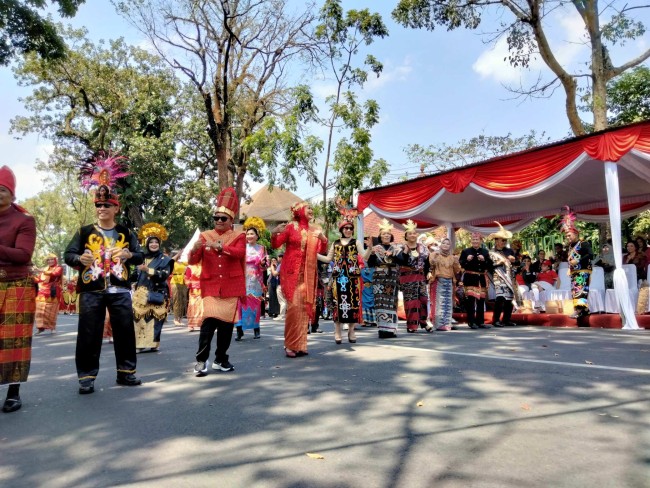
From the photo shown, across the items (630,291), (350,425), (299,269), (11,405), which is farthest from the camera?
(630,291)

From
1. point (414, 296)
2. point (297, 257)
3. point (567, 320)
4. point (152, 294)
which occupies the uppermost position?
point (297, 257)

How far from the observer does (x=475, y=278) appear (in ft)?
35.0

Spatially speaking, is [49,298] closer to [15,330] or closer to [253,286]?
[253,286]

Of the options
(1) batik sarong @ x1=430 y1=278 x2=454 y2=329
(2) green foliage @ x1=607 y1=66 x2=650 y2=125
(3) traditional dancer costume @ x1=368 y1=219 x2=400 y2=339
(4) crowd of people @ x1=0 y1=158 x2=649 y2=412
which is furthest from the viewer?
(2) green foliage @ x1=607 y1=66 x2=650 y2=125

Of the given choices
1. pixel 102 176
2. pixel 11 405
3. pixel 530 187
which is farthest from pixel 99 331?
pixel 530 187

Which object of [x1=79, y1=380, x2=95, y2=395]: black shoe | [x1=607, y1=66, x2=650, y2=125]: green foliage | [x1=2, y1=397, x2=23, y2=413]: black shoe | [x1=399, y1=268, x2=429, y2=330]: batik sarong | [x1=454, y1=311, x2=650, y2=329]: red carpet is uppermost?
[x1=607, y1=66, x2=650, y2=125]: green foliage

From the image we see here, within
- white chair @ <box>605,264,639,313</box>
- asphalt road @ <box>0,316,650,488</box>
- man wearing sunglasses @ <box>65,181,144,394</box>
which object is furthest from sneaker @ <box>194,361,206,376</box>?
white chair @ <box>605,264,639,313</box>

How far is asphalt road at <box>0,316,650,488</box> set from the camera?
273 cm

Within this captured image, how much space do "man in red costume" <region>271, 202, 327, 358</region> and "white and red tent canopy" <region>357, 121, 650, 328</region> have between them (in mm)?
5468

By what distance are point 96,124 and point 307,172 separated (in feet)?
54.2

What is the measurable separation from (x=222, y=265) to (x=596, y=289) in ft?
26.4

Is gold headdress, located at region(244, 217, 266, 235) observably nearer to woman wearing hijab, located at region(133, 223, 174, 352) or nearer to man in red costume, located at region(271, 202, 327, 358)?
woman wearing hijab, located at region(133, 223, 174, 352)

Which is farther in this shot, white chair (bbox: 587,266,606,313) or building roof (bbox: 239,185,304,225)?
building roof (bbox: 239,185,304,225)

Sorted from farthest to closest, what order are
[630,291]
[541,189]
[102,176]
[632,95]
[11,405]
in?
[632,95] < [541,189] < [630,291] < [102,176] < [11,405]
